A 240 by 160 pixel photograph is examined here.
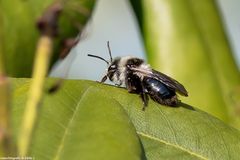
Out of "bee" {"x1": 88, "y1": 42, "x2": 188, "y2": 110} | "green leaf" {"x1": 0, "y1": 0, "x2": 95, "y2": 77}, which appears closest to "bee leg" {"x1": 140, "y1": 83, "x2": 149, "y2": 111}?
"bee" {"x1": 88, "y1": 42, "x2": 188, "y2": 110}

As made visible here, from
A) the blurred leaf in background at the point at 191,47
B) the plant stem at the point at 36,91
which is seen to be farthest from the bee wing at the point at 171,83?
the plant stem at the point at 36,91

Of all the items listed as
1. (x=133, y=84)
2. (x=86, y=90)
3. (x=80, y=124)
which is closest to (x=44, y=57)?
(x=80, y=124)

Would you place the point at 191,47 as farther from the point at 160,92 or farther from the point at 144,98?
the point at 144,98

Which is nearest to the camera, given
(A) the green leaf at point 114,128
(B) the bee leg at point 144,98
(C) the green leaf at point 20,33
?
(A) the green leaf at point 114,128

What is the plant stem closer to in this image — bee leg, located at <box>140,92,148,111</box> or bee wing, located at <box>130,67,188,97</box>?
bee leg, located at <box>140,92,148,111</box>

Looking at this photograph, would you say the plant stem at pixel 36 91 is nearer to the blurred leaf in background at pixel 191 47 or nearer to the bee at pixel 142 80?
the bee at pixel 142 80
